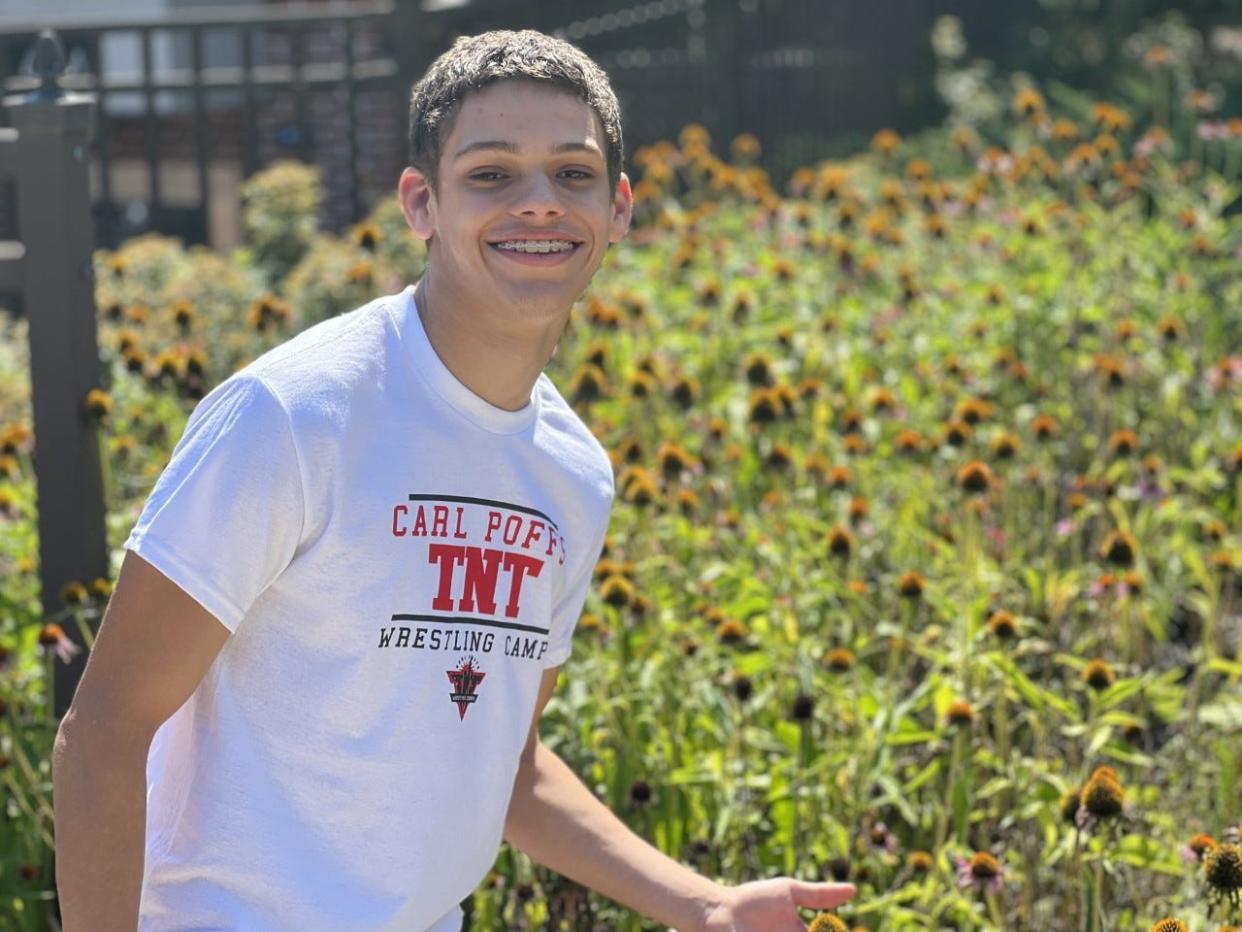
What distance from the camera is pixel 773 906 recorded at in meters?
2.14

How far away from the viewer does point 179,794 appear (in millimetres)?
1911

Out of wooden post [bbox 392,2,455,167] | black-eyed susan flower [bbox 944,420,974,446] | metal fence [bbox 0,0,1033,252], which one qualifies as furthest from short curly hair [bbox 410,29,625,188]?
wooden post [bbox 392,2,455,167]

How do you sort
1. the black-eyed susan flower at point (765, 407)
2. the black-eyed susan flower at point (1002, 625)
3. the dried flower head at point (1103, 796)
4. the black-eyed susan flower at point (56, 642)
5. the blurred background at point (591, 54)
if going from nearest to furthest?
the dried flower head at point (1103, 796) → the black-eyed susan flower at point (56, 642) → the black-eyed susan flower at point (1002, 625) → the black-eyed susan flower at point (765, 407) → the blurred background at point (591, 54)

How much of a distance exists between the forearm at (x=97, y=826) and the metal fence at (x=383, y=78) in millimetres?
3637

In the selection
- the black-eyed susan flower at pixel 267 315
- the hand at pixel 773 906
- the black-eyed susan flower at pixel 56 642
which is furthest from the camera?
the black-eyed susan flower at pixel 267 315

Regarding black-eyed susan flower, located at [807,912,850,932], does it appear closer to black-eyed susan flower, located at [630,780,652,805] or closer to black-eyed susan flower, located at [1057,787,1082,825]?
black-eyed susan flower, located at [1057,787,1082,825]

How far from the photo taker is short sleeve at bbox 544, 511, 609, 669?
2.19 m

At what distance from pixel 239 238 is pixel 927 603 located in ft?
26.6

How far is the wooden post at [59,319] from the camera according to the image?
3145 millimetres

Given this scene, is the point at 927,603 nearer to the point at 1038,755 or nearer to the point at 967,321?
the point at 1038,755

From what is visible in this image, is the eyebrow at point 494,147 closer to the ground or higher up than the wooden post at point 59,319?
higher up

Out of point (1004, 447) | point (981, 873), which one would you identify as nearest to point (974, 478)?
point (1004, 447)

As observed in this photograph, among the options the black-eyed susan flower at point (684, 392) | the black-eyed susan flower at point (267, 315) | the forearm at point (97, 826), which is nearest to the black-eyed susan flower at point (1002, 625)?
the black-eyed susan flower at point (684, 392)

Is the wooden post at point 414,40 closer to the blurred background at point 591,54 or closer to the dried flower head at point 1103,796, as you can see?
the blurred background at point 591,54
